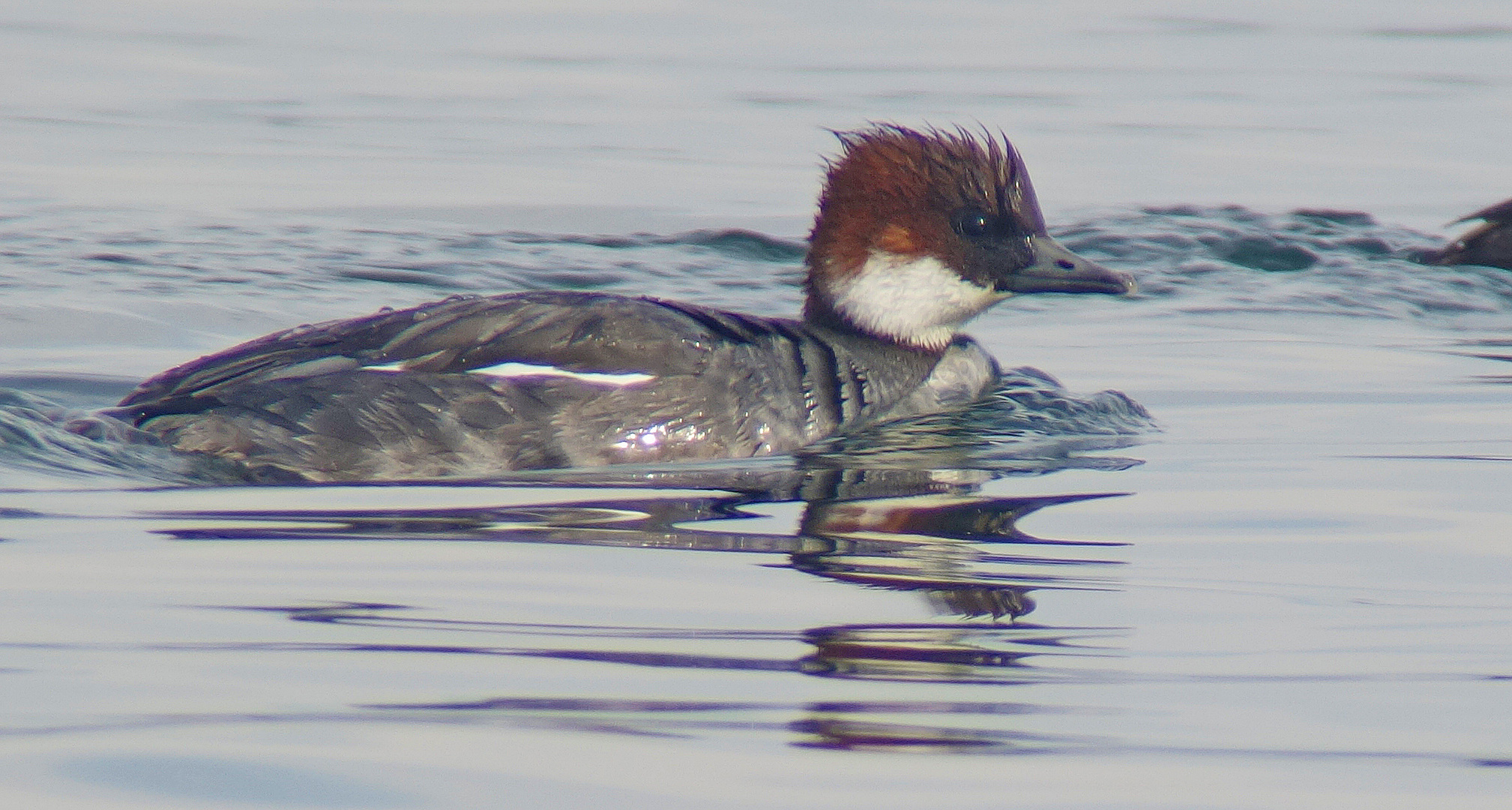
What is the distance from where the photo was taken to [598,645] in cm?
412

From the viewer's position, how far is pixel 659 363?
6449 mm

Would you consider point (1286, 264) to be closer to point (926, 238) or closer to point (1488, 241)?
point (1488, 241)

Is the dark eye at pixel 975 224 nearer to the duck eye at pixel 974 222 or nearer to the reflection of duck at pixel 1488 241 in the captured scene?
the duck eye at pixel 974 222

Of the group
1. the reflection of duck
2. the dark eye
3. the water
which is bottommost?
the water

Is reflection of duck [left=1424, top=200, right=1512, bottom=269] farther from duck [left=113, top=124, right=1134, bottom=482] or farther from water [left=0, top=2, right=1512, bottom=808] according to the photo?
duck [left=113, top=124, right=1134, bottom=482]

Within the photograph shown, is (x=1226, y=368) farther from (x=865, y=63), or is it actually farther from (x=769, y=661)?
(x=865, y=63)

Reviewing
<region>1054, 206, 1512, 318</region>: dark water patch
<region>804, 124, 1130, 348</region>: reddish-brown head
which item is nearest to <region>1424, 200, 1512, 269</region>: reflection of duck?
<region>1054, 206, 1512, 318</region>: dark water patch

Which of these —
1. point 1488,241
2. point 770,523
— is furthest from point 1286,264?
point 770,523

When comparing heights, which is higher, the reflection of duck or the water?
the reflection of duck

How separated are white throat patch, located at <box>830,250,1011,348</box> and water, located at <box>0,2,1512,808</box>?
391 millimetres

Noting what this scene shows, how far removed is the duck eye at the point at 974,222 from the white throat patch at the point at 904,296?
0.14m

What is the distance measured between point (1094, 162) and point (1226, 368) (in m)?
5.39

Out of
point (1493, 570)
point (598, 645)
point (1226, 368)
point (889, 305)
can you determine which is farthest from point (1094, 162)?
point (598, 645)

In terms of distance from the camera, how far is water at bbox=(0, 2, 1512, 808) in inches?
137
